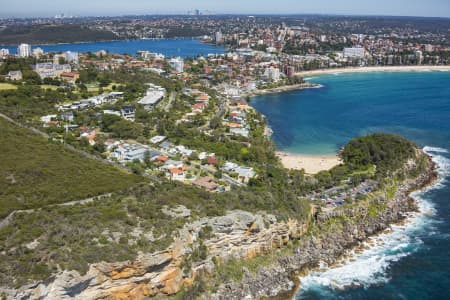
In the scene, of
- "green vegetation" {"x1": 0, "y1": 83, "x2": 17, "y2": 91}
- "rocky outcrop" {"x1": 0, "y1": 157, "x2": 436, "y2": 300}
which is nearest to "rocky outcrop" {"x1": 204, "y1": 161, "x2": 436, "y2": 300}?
"rocky outcrop" {"x1": 0, "y1": 157, "x2": 436, "y2": 300}

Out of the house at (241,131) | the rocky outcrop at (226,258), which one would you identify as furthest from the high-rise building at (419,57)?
the rocky outcrop at (226,258)

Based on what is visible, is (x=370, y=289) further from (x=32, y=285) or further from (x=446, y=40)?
(x=446, y=40)

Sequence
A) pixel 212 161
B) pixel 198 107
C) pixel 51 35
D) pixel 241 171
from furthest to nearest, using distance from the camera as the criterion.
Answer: pixel 51 35 < pixel 198 107 < pixel 212 161 < pixel 241 171

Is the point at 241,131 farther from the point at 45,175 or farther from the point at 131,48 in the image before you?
the point at 131,48

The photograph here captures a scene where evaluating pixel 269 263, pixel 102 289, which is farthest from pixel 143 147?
pixel 102 289

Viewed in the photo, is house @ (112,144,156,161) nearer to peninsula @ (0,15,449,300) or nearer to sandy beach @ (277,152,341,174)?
peninsula @ (0,15,449,300)

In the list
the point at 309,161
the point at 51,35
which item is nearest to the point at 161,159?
the point at 309,161
